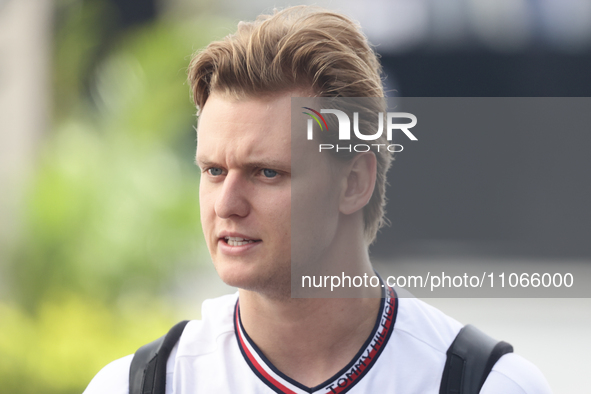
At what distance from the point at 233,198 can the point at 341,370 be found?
2.68 ft

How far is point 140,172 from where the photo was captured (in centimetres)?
534

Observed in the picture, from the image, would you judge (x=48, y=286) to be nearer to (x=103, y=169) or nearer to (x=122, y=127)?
(x=103, y=169)

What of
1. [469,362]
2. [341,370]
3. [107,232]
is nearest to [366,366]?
[341,370]

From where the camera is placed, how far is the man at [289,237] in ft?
6.88

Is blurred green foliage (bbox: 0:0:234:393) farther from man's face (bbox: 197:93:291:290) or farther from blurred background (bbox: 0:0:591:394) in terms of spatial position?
man's face (bbox: 197:93:291:290)

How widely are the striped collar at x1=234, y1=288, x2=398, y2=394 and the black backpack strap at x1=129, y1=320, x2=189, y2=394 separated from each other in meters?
0.29

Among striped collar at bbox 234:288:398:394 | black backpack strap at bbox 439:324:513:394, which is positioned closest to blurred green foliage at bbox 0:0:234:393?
striped collar at bbox 234:288:398:394

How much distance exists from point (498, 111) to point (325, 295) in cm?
114

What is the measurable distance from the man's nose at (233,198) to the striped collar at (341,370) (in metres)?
0.62

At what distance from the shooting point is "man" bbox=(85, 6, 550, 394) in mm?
2098

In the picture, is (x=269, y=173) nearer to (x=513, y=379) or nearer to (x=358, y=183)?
(x=358, y=183)

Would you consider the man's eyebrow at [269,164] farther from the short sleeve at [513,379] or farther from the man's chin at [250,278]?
the short sleeve at [513,379]

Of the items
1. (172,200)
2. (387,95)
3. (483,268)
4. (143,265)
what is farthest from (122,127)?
(483,268)

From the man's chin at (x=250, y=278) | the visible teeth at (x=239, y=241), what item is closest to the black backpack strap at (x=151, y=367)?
the man's chin at (x=250, y=278)
